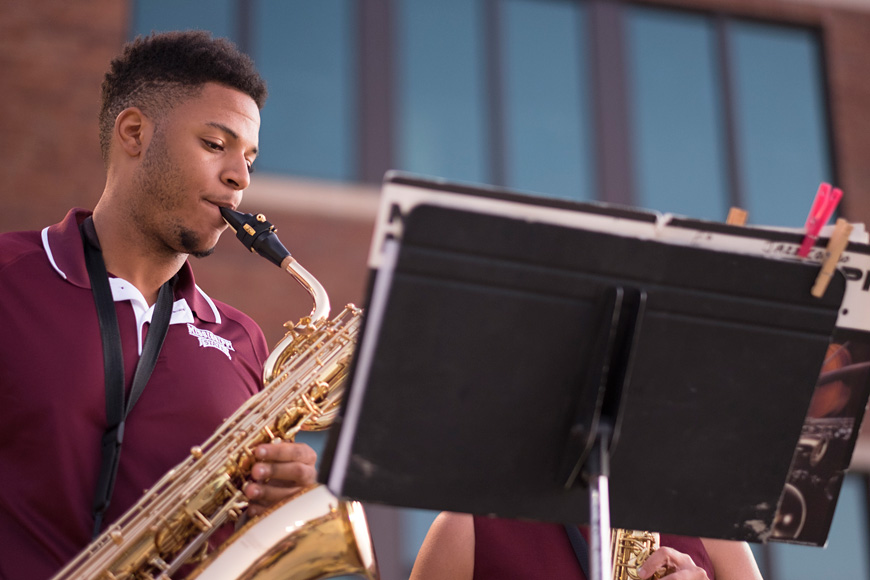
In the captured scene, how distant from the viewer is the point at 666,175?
34.7 feet

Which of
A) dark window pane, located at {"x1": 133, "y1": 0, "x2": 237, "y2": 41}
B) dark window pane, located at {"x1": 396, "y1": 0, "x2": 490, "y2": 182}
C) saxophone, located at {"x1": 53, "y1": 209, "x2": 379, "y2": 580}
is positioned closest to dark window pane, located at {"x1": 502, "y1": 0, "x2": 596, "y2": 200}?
dark window pane, located at {"x1": 396, "y1": 0, "x2": 490, "y2": 182}

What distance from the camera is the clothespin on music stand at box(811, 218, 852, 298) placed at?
1873mm

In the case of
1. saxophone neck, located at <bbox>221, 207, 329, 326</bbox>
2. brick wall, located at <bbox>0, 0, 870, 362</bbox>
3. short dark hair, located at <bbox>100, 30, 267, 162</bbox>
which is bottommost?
saxophone neck, located at <bbox>221, 207, 329, 326</bbox>

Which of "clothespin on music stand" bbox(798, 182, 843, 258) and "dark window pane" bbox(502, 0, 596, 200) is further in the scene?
"dark window pane" bbox(502, 0, 596, 200)

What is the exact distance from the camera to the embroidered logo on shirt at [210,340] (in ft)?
9.17

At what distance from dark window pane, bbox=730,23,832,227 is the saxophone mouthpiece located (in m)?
8.55

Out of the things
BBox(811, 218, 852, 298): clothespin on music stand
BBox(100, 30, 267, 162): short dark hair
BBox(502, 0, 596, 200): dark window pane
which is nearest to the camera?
BBox(811, 218, 852, 298): clothespin on music stand

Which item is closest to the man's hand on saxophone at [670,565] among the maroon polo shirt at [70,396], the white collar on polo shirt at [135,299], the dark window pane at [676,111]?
the maroon polo shirt at [70,396]

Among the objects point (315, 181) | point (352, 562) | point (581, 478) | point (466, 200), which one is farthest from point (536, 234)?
point (315, 181)

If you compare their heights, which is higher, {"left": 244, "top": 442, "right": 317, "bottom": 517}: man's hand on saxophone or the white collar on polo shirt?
the white collar on polo shirt

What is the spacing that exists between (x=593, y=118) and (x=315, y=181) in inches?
128

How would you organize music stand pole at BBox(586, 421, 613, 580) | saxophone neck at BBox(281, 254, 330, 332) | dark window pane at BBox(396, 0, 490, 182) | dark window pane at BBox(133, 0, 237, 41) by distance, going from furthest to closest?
1. dark window pane at BBox(396, 0, 490, 182)
2. dark window pane at BBox(133, 0, 237, 41)
3. saxophone neck at BBox(281, 254, 330, 332)
4. music stand pole at BBox(586, 421, 613, 580)

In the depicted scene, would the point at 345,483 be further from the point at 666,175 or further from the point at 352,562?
the point at 666,175

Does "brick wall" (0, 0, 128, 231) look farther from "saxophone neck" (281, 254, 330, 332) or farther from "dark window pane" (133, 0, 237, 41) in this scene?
"saxophone neck" (281, 254, 330, 332)
